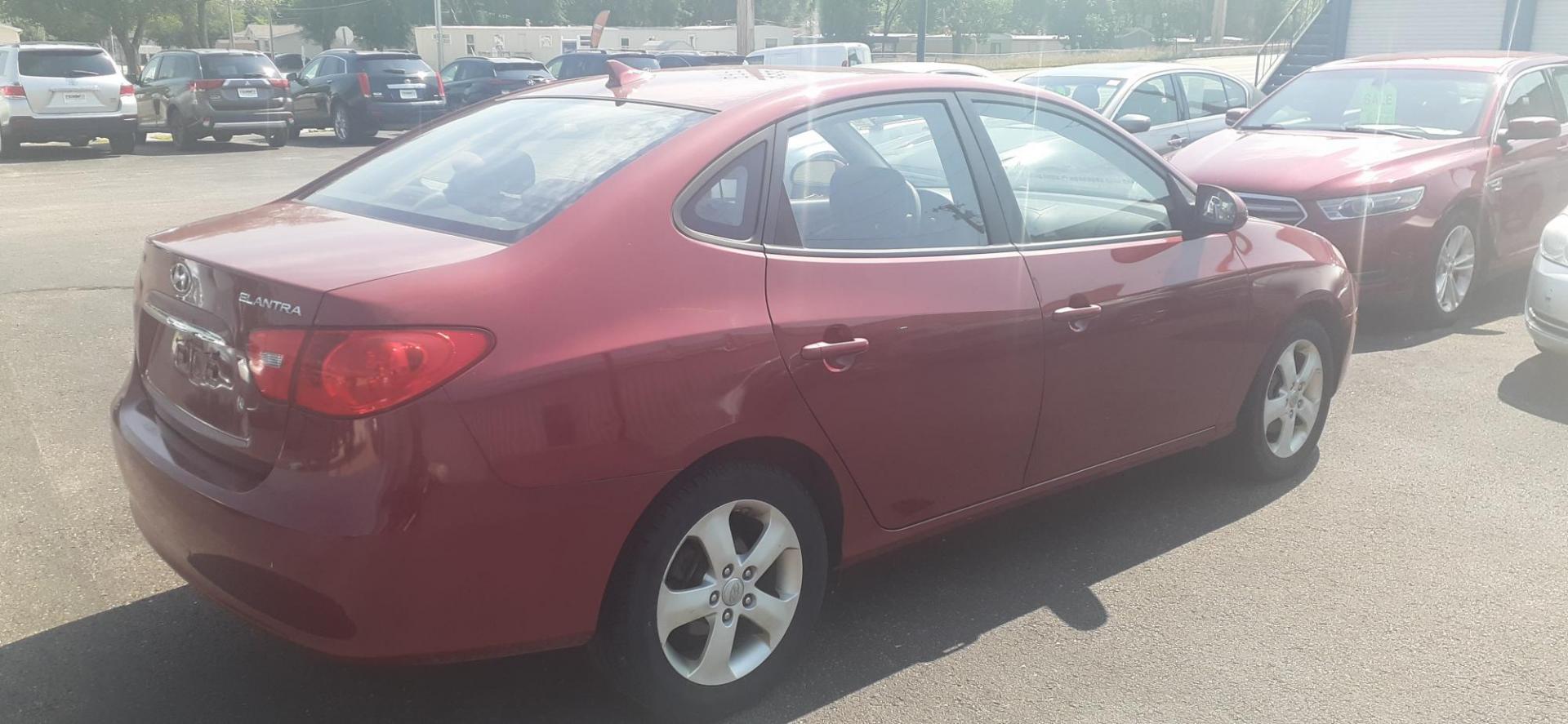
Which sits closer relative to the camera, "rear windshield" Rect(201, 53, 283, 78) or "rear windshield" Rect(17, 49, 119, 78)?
"rear windshield" Rect(17, 49, 119, 78)

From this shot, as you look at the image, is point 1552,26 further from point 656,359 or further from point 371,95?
point 656,359

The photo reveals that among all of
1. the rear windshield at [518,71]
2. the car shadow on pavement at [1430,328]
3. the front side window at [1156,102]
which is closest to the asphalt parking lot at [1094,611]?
the car shadow on pavement at [1430,328]

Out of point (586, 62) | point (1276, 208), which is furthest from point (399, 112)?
point (1276, 208)

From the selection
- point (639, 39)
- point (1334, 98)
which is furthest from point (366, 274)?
point (639, 39)

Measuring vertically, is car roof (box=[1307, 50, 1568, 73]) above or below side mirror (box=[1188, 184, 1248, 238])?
above

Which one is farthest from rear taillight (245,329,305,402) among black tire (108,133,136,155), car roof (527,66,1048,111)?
black tire (108,133,136,155)

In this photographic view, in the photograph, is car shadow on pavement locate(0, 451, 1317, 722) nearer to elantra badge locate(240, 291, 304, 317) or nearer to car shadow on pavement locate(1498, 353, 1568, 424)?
elantra badge locate(240, 291, 304, 317)

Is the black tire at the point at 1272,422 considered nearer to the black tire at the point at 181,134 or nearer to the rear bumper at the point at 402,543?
the rear bumper at the point at 402,543

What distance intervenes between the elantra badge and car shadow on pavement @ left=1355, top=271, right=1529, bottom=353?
20.2 ft

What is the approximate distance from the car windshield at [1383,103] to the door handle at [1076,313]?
539 centimetres

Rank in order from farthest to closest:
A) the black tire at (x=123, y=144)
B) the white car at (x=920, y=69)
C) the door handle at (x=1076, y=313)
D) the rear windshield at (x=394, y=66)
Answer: the rear windshield at (x=394, y=66) → the black tire at (x=123, y=144) → the white car at (x=920, y=69) → the door handle at (x=1076, y=313)

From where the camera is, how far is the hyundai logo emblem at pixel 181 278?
2990 millimetres

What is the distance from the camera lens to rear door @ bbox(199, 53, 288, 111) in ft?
65.4

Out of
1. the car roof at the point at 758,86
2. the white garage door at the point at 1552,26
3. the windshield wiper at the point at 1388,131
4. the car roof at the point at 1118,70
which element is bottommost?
the windshield wiper at the point at 1388,131
